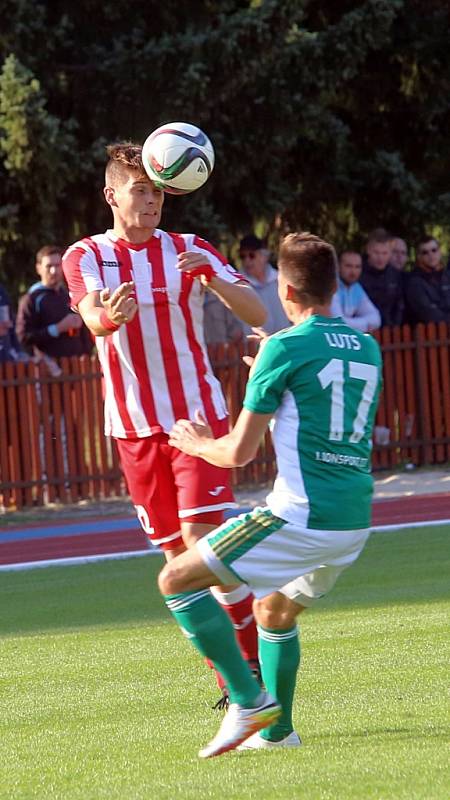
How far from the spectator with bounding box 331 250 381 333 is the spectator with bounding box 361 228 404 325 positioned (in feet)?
1.40

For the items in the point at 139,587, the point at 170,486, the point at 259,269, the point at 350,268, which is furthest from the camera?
the point at 350,268

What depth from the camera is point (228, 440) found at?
5602 millimetres

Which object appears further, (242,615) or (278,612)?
(242,615)

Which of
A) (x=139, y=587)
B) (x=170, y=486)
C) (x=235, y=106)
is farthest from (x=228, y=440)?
(x=235, y=106)

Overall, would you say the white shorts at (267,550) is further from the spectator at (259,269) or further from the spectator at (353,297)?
the spectator at (353,297)

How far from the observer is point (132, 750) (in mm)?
5703

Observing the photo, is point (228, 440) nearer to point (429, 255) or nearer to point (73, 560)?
point (73, 560)

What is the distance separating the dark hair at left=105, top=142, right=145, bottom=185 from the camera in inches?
281

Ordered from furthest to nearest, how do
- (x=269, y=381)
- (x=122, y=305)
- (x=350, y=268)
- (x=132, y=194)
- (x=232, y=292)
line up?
(x=350, y=268) → (x=132, y=194) → (x=232, y=292) → (x=122, y=305) → (x=269, y=381)

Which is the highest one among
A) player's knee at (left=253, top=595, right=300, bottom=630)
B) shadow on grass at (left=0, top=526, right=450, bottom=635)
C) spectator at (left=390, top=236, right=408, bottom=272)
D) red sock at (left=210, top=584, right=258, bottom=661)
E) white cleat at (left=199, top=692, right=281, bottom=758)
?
spectator at (left=390, top=236, right=408, bottom=272)

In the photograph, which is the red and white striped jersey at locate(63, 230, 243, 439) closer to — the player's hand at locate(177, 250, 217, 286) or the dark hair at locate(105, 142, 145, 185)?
the player's hand at locate(177, 250, 217, 286)

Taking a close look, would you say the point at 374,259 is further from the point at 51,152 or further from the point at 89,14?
the point at 89,14

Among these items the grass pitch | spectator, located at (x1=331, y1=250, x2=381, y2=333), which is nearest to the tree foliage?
spectator, located at (x1=331, y1=250, x2=381, y2=333)

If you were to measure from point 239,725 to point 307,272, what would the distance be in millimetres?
1679
